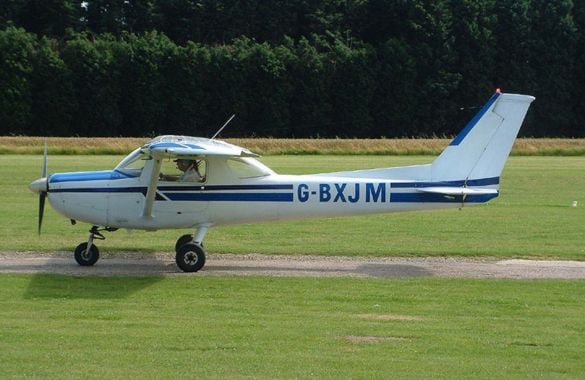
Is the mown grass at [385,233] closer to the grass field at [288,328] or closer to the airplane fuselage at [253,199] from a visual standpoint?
the airplane fuselage at [253,199]

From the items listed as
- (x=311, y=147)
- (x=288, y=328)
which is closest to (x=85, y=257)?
(x=288, y=328)

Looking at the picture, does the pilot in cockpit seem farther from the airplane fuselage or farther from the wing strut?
the wing strut

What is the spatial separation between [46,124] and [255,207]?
211ft

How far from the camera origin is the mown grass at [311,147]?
5238 centimetres

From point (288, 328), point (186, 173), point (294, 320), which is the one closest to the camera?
point (288, 328)

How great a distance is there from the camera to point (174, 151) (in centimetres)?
1557

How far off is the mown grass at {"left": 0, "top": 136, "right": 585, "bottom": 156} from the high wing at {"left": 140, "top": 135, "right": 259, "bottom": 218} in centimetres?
3545

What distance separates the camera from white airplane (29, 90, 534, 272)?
54.4ft

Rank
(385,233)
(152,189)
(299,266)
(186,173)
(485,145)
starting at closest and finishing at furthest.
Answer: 1. (152,189)
2. (186,173)
3. (485,145)
4. (299,266)
5. (385,233)

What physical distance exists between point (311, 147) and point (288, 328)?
145 ft

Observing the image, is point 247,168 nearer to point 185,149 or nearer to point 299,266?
point 185,149

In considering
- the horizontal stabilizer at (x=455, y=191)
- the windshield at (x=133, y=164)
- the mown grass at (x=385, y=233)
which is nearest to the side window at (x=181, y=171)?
the windshield at (x=133, y=164)

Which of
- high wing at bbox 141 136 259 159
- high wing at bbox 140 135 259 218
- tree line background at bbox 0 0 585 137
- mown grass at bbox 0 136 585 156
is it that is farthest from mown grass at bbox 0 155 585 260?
tree line background at bbox 0 0 585 137

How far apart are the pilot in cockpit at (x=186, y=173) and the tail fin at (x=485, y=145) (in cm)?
369
